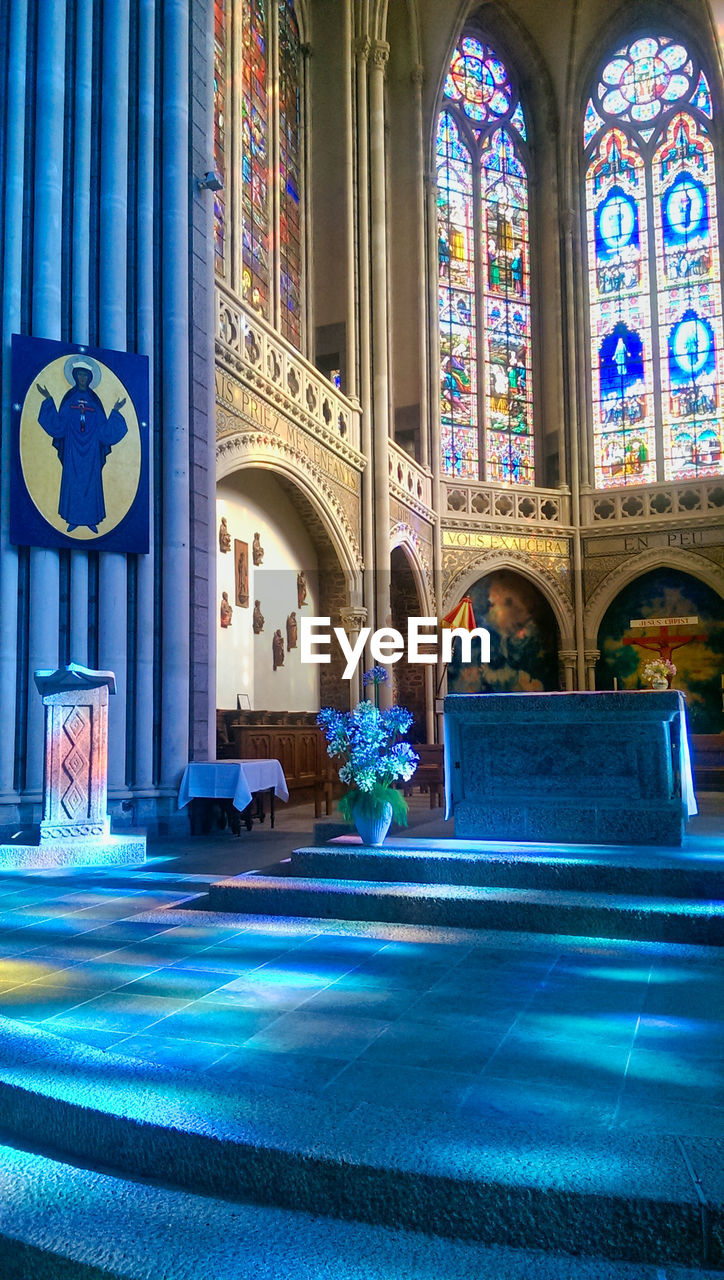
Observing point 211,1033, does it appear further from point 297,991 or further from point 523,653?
point 523,653

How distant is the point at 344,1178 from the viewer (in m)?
2.03

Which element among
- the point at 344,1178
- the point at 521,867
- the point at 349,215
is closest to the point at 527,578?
the point at 349,215

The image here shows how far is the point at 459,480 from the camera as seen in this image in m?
19.1

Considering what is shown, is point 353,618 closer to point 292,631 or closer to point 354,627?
point 354,627

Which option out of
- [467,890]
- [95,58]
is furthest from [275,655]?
[467,890]

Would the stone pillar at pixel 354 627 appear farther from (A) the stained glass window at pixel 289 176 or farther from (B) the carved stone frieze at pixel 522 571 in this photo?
(B) the carved stone frieze at pixel 522 571

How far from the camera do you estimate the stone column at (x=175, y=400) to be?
28.9 feet

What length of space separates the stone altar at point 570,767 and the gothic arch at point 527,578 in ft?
40.5

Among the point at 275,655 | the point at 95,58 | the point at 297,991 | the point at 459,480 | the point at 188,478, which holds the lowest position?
the point at 297,991

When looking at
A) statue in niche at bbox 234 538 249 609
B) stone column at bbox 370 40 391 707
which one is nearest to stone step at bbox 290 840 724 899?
statue in niche at bbox 234 538 249 609

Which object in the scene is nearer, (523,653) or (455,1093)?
(455,1093)

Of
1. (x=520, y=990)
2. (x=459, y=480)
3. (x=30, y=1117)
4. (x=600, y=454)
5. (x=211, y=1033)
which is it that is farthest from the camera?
(x=600, y=454)

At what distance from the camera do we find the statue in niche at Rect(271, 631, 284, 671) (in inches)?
523

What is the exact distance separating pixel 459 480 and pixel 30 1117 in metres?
17.4
